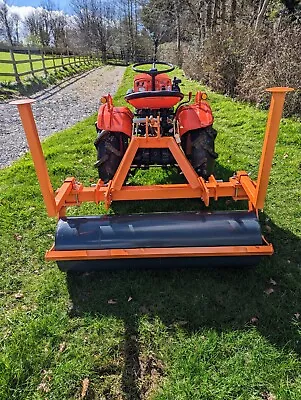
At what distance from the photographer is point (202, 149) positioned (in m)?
3.75

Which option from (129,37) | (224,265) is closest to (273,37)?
(224,265)

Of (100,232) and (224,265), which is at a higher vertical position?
(100,232)

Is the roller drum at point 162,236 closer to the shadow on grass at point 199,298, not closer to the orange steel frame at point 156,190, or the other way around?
the orange steel frame at point 156,190

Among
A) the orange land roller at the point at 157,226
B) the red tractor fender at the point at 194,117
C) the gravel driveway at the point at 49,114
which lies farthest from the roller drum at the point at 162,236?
the gravel driveway at the point at 49,114

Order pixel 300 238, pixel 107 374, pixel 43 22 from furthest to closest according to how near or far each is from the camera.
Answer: pixel 43 22 → pixel 300 238 → pixel 107 374

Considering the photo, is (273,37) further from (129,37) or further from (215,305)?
(129,37)

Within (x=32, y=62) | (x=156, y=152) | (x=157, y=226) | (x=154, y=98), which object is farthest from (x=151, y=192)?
(x=32, y=62)

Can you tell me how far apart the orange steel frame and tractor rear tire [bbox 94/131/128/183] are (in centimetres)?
52

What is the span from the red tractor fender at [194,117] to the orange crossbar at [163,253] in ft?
4.76

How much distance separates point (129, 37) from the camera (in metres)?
47.2

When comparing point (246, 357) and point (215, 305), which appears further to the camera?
point (215, 305)

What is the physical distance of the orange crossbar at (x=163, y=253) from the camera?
2.73 m

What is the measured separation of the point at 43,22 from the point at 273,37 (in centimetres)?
6117

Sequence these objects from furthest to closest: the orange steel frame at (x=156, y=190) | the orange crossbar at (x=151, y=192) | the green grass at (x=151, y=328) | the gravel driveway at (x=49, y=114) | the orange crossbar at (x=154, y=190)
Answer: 1. the gravel driveway at (x=49, y=114)
2. the orange crossbar at (x=151, y=192)
3. the orange crossbar at (x=154, y=190)
4. the orange steel frame at (x=156, y=190)
5. the green grass at (x=151, y=328)
